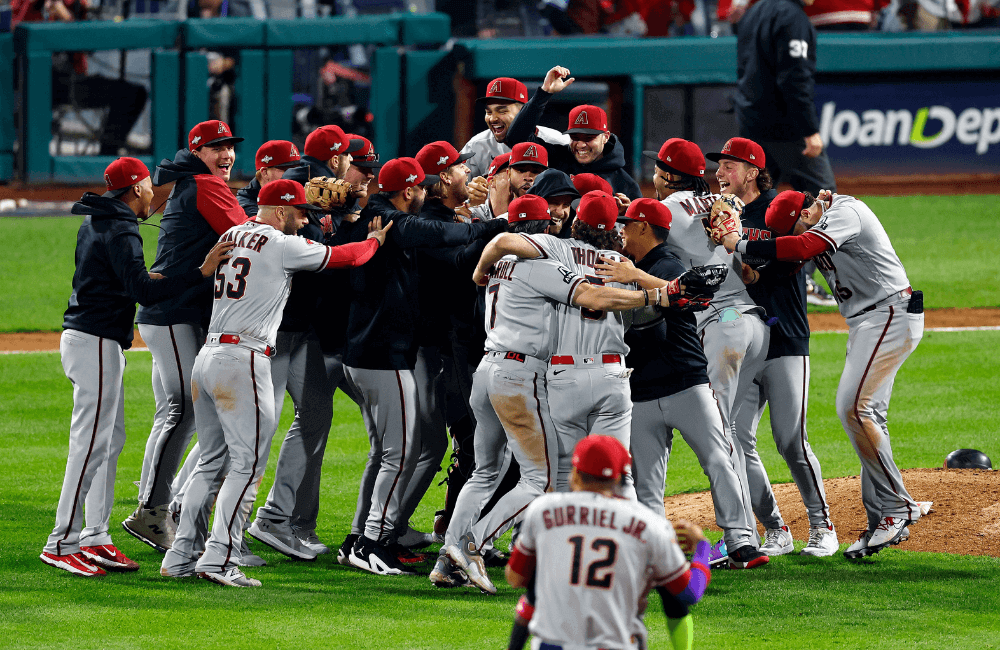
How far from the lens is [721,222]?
6.62 m

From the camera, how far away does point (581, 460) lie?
13.4 ft

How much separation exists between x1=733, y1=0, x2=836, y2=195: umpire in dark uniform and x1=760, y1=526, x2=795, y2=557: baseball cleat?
499cm

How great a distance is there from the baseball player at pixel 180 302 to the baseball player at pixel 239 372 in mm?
524

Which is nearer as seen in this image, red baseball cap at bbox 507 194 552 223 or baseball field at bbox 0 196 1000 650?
baseball field at bbox 0 196 1000 650

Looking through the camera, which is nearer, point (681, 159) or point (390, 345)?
point (390, 345)

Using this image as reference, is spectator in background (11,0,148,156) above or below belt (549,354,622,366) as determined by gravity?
above

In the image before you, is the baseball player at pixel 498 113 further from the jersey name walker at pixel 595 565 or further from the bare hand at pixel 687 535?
the jersey name walker at pixel 595 565

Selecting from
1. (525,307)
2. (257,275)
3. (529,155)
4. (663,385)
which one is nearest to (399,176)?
(529,155)

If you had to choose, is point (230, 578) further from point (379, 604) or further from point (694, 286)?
point (694, 286)

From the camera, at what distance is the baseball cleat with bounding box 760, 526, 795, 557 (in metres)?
6.87

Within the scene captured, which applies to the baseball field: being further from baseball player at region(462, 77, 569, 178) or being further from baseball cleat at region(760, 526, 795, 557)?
baseball player at region(462, 77, 569, 178)

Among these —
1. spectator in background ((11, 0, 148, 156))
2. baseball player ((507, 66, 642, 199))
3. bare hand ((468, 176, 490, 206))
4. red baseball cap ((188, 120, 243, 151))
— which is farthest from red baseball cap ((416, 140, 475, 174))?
spectator in background ((11, 0, 148, 156))

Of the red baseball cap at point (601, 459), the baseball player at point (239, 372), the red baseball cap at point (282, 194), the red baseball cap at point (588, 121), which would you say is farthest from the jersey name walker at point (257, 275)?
the red baseball cap at point (601, 459)

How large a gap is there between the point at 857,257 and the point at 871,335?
39 centimetres
